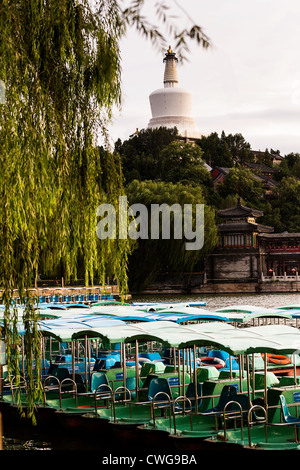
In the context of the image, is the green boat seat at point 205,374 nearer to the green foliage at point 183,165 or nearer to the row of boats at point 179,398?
the row of boats at point 179,398

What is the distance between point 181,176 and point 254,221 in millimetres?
10161

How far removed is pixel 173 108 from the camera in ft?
403

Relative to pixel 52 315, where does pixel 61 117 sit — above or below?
above

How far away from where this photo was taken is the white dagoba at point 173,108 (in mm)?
121188

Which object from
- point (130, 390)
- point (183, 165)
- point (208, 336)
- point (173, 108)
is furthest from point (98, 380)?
point (173, 108)

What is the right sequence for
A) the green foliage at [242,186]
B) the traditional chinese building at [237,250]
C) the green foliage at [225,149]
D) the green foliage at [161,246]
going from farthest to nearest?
1. the green foliage at [225,149]
2. the green foliage at [242,186]
3. the traditional chinese building at [237,250]
4. the green foliage at [161,246]

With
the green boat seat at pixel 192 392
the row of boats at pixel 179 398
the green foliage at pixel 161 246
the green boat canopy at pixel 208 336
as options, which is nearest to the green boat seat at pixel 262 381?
the row of boats at pixel 179 398

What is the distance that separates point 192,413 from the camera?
42.4 ft

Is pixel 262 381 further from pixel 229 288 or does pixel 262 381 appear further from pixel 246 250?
pixel 246 250

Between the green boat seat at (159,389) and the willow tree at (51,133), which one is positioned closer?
the willow tree at (51,133)

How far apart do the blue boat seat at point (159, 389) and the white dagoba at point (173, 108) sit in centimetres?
10787
